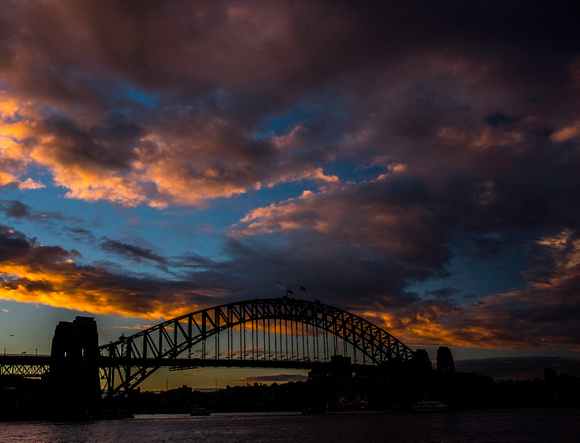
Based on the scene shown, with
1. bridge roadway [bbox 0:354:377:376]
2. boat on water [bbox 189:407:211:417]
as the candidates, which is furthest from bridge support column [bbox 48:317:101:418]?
boat on water [bbox 189:407:211:417]

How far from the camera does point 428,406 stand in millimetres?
140375

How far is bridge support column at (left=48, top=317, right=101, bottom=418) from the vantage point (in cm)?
9369

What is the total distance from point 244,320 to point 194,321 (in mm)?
12084

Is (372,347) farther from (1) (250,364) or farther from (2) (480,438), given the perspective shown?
(2) (480,438)

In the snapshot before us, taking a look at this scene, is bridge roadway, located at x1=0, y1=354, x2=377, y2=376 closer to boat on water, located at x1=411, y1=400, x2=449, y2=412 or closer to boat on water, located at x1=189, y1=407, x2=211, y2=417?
boat on water, located at x1=411, y1=400, x2=449, y2=412

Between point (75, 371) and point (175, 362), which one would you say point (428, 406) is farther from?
point (75, 371)

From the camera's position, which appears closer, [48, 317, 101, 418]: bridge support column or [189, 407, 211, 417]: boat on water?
[48, 317, 101, 418]: bridge support column

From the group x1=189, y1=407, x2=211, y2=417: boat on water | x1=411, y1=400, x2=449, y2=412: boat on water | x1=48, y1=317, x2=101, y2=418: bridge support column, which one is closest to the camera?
x1=48, y1=317, x2=101, y2=418: bridge support column

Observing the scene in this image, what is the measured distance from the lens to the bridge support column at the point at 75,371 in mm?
Answer: 93688

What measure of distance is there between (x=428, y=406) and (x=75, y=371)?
296ft

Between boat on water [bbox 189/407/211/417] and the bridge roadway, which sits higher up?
the bridge roadway

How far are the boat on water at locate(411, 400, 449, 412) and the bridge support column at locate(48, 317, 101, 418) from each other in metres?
83.5

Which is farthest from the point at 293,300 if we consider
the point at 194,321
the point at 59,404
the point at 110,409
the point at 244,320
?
the point at 59,404

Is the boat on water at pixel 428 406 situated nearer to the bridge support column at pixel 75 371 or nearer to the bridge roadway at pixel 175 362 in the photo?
the bridge roadway at pixel 175 362
